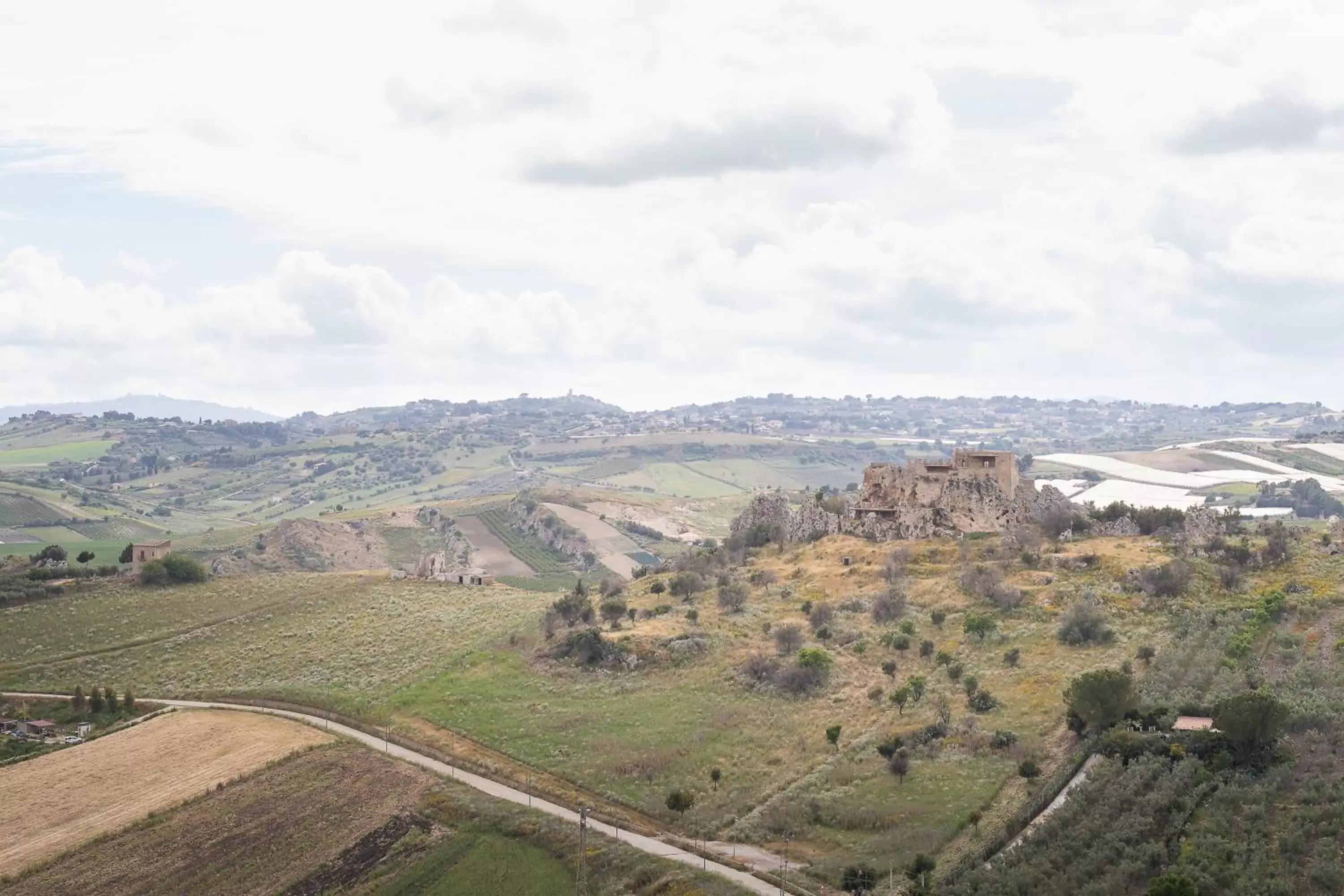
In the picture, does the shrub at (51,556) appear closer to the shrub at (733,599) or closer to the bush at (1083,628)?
the shrub at (733,599)

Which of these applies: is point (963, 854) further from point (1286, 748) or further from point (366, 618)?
point (366, 618)

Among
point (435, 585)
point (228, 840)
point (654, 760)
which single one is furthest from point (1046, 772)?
point (435, 585)

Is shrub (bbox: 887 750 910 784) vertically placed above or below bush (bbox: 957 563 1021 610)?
below

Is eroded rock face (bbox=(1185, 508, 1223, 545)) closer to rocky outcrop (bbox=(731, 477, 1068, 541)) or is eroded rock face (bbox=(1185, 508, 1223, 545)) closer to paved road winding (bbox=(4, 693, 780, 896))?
rocky outcrop (bbox=(731, 477, 1068, 541))

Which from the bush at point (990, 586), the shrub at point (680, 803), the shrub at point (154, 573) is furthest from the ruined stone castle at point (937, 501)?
the shrub at point (154, 573)

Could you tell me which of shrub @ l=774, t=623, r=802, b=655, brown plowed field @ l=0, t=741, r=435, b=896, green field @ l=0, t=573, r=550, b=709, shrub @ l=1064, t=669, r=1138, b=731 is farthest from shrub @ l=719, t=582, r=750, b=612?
shrub @ l=1064, t=669, r=1138, b=731
